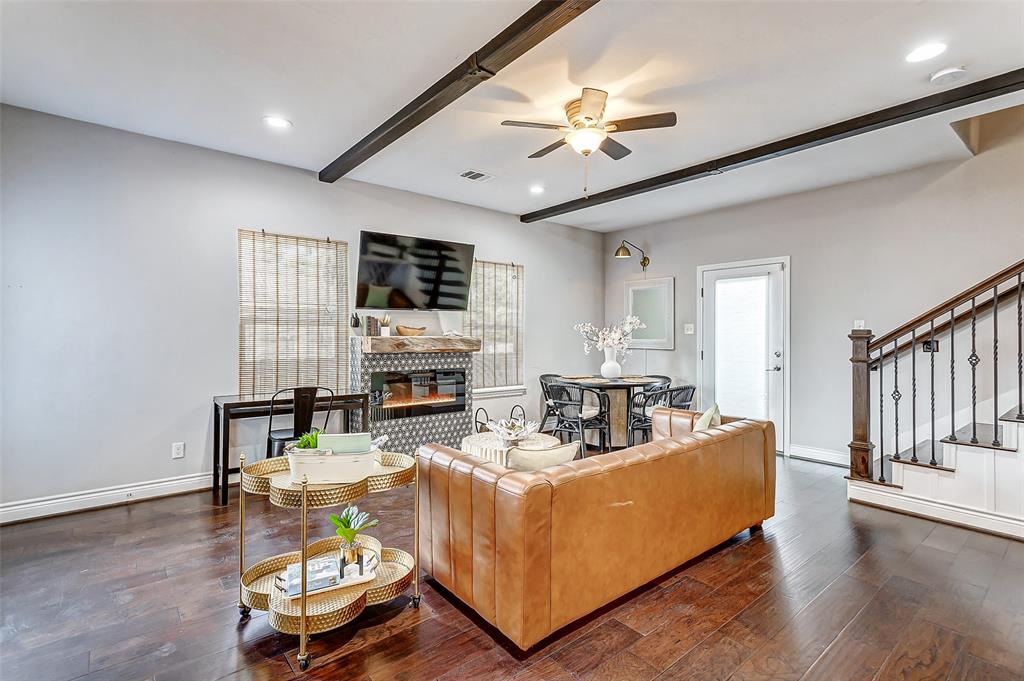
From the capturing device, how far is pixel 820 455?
16.9 feet

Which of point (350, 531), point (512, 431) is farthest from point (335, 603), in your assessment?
point (512, 431)

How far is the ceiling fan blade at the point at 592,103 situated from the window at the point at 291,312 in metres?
2.91

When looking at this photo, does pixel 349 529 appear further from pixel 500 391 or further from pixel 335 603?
pixel 500 391

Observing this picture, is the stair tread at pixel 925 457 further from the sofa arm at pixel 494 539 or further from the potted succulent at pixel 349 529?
the potted succulent at pixel 349 529

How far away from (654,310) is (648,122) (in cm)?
405

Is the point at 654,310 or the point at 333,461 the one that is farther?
the point at 654,310

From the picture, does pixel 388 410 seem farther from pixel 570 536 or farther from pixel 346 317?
pixel 570 536

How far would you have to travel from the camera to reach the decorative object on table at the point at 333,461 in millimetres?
2133

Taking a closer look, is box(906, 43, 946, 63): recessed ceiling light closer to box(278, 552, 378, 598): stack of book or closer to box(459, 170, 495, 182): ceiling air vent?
box(459, 170, 495, 182): ceiling air vent

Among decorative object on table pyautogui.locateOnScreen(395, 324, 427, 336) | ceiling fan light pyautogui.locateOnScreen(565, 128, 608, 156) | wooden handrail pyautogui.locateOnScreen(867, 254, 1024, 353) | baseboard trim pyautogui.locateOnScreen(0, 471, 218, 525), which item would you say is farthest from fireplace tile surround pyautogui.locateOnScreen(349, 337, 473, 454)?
wooden handrail pyautogui.locateOnScreen(867, 254, 1024, 353)

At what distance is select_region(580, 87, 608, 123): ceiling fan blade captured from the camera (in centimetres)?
286

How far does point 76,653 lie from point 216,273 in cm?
297

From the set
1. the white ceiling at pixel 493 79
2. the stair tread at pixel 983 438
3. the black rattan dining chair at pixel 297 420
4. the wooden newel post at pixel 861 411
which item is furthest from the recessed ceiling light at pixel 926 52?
the black rattan dining chair at pixel 297 420

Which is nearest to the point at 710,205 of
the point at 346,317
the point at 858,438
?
the point at 858,438
